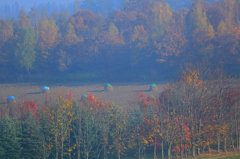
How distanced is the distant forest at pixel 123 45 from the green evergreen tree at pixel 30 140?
20.1 meters

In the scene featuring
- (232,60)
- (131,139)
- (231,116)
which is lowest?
(131,139)

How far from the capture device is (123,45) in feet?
113

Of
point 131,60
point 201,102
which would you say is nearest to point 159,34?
point 131,60

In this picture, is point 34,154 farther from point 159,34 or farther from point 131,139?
point 159,34

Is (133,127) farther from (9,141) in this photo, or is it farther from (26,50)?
(26,50)

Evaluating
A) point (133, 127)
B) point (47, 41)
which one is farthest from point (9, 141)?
point (47, 41)

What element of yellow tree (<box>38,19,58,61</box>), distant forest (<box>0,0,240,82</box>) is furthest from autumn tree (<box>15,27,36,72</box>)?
yellow tree (<box>38,19,58,61</box>)

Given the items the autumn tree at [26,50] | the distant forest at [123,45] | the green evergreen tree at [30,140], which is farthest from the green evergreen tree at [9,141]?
the autumn tree at [26,50]

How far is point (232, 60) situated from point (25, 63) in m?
28.9

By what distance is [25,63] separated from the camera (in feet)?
113

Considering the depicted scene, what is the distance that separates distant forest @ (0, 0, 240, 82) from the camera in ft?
98.8

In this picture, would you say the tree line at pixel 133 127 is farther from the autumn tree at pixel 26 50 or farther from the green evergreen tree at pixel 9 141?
the autumn tree at pixel 26 50

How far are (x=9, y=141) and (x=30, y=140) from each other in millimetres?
1058

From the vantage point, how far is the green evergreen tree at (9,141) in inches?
426
